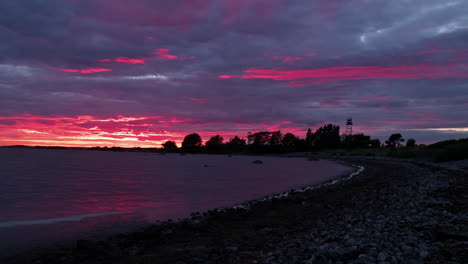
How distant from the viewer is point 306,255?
25.6ft

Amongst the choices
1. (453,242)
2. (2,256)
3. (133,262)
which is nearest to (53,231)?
(2,256)

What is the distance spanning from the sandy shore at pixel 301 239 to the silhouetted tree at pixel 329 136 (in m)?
174

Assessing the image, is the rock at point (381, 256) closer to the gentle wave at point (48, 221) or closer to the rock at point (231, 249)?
the rock at point (231, 249)

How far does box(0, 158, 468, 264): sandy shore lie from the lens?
285 inches

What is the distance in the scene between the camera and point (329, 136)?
18625cm

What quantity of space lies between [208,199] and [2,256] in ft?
47.0

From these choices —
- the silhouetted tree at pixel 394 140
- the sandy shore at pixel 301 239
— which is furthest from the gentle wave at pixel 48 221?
the silhouetted tree at pixel 394 140

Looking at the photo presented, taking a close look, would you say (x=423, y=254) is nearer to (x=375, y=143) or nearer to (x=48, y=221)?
(x=48, y=221)

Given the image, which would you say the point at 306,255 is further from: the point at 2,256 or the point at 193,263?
the point at 2,256

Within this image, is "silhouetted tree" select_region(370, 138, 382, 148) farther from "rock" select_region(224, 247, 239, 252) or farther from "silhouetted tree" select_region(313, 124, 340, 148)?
"rock" select_region(224, 247, 239, 252)

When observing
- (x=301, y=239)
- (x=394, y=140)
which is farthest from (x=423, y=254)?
(x=394, y=140)

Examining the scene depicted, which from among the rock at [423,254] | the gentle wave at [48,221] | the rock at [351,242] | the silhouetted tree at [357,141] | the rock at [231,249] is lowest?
the gentle wave at [48,221]

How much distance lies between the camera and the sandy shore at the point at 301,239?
723 cm

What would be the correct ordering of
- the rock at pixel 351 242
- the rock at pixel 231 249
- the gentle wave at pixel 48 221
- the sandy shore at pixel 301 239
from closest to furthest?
the sandy shore at pixel 301 239
the rock at pixel 351 242
the rock at pixel 231 249
the gentle wave at pixel 48 221
